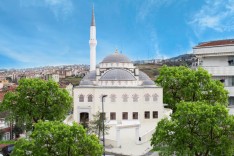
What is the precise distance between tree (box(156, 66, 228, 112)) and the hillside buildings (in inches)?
23.1

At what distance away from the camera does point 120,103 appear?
4281 cm

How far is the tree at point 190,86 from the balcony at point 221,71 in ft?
1.44

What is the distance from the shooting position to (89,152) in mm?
19156

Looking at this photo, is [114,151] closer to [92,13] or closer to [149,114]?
[149,114]

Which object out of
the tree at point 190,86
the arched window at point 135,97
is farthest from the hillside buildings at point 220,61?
the arched window at point 135,97

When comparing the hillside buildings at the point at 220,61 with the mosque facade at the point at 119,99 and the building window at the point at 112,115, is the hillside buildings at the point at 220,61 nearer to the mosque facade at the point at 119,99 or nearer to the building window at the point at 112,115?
the mosque facade at the point at 119,99

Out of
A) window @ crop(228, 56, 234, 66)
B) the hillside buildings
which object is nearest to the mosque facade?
the hillside buildings

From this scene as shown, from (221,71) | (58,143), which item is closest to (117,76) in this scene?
(221,71)

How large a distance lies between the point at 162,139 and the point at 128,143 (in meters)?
12.9

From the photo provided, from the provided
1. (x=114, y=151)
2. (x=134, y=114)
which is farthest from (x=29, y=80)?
(x=134, y=114)

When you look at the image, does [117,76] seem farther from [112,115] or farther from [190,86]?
[190,86]

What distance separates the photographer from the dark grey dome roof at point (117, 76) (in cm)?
4318

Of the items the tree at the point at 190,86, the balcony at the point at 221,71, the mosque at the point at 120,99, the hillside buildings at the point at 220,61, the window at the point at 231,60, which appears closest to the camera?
the balcony at the point at 221,71

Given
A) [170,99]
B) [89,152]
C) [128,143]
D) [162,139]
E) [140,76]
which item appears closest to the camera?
[89,152]
